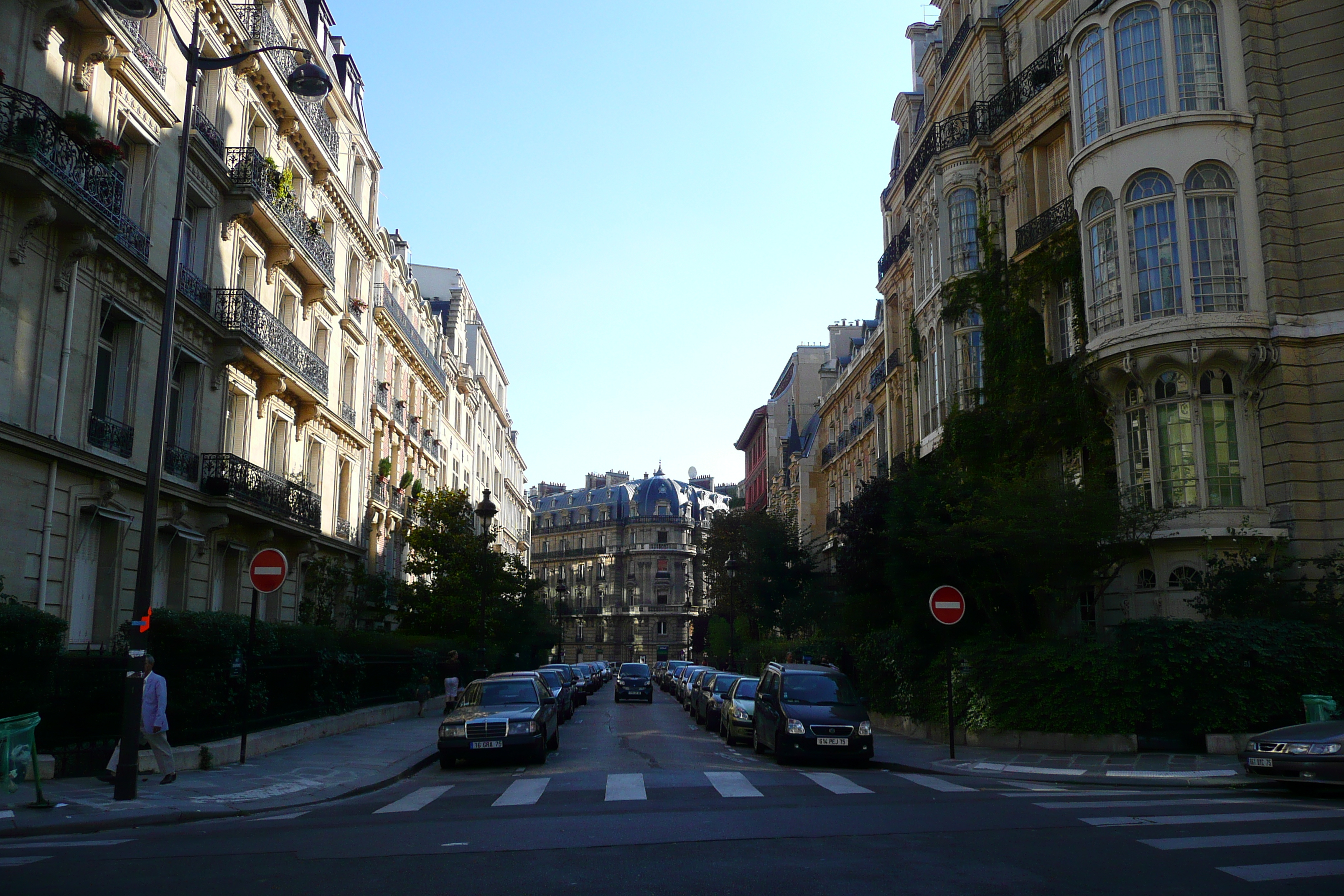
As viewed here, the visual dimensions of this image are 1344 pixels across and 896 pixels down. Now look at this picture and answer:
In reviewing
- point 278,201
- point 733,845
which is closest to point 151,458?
point 733,845

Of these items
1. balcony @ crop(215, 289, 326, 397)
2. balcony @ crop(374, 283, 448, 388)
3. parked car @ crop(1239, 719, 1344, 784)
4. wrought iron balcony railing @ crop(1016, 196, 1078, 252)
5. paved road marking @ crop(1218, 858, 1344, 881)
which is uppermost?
balcony @ crop(374, 283, 448, 388)

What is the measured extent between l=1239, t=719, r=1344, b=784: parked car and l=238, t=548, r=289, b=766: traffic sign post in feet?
44.0

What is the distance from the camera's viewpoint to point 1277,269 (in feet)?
67.8

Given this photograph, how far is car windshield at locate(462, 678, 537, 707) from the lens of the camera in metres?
18.8

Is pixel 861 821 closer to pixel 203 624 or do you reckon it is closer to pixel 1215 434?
pixel 203 624

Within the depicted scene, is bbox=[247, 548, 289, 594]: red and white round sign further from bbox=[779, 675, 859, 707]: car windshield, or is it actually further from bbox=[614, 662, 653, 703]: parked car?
bbox=[614, 662, 653, 703]: parked car

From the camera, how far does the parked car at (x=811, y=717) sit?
56.5 ft

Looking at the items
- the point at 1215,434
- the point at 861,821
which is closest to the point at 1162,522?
the point at 1215,434

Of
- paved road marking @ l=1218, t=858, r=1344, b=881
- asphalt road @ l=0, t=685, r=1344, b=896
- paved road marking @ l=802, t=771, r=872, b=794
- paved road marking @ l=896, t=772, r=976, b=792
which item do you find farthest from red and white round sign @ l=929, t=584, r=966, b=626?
paved road marking @ l=1218, t=858, r=1344, b=881

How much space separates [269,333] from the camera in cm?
2684

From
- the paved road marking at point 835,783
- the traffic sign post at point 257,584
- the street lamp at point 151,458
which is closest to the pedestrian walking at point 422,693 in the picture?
the traffic sign post at point 257,584

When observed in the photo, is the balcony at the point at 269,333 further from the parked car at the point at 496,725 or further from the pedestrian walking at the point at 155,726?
the pedestrian walking at the point at 155,726

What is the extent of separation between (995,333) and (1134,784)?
45.7 feet

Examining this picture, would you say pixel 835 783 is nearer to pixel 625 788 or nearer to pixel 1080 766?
pixel 625 788
